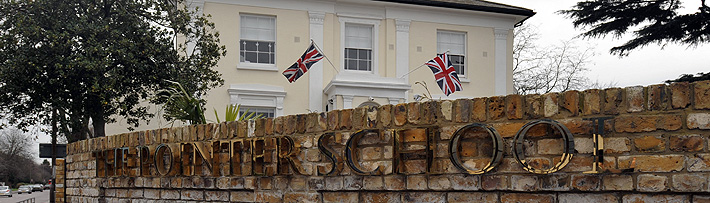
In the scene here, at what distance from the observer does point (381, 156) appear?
201 inches

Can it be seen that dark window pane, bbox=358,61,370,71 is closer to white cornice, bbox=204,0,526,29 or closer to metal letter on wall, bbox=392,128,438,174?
white cornice, bbox=204,0,526,29

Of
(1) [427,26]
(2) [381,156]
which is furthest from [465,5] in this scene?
(2) [381,156]

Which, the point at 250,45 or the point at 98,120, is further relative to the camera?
the point at 250,45

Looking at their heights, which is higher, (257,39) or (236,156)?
(257,39)

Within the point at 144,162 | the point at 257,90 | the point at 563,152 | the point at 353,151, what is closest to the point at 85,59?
the point at 257,90

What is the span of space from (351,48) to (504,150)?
18.8 m

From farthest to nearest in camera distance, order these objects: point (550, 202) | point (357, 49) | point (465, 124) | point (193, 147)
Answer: point (357, 49), point (193, 147), point (465, 124), point (550, 202)

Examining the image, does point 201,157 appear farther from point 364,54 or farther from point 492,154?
point 364,54

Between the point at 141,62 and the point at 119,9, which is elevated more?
the point at 119,9

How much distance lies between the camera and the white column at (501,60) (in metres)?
24.3

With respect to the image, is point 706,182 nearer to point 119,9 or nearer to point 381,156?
point 381,156

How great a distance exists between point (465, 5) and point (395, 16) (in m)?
2.40

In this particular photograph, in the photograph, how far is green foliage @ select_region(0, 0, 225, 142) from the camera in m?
15.7

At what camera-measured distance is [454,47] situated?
2394cm
